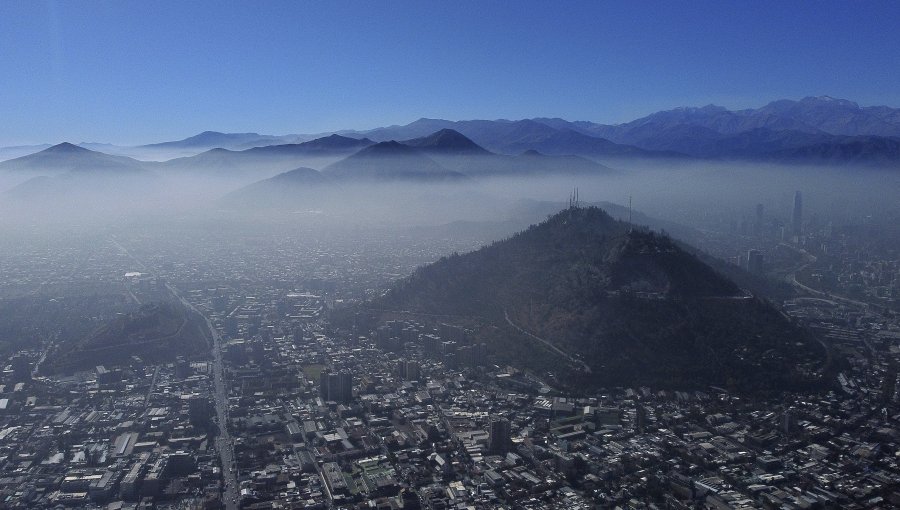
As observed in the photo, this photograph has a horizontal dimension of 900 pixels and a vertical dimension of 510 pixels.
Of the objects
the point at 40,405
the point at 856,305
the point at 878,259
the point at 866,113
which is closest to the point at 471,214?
the point at 878,259

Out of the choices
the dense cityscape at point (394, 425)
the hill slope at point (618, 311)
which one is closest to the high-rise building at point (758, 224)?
the dense cityscape at point (394, 425)

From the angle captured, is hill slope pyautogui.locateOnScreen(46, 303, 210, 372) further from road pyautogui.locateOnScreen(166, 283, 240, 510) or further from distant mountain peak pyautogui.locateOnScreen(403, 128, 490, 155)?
distant mountain peak pyautogui.locateOnScreen(403, 128, 490, 155)

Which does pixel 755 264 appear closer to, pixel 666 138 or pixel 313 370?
pixel 313 370

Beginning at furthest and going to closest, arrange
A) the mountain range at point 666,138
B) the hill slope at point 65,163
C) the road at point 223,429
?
the mountain range at point 666,138 < the hill slope at point 65,163 < the road at point 223,429

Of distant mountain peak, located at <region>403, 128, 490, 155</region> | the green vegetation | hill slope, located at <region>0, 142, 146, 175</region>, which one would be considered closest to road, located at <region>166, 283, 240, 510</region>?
the green vegetation

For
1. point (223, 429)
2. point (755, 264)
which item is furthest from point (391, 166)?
point (223, 429)

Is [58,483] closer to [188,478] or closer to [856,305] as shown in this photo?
[188,478]

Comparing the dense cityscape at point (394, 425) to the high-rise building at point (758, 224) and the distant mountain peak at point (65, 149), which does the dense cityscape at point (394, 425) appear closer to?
the high-rise building at point (758, 224)

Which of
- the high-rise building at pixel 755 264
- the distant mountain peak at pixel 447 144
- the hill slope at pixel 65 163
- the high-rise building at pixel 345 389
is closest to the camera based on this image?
the high-rise building at pixel 345 389
